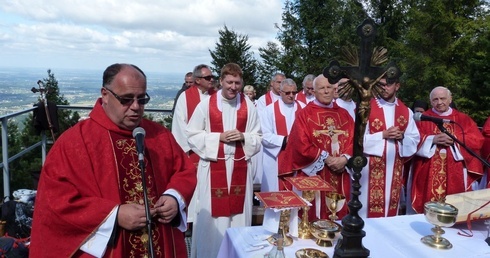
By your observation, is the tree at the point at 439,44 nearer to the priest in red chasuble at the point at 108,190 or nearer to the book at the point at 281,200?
the book at the point at 281,200

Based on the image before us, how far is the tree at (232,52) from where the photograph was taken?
34375mm

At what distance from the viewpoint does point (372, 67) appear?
237 centimetres

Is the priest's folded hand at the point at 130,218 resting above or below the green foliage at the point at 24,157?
above

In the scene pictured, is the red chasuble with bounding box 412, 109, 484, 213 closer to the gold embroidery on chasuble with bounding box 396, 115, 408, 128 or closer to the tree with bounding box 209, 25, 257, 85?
the gold embroidery on chasuble with bounding box 396, 115, 408, 128

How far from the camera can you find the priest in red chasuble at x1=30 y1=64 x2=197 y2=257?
2.39 meters

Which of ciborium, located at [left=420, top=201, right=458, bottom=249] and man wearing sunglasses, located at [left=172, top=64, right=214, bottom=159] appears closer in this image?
ciborium, located at [left=420, top=201, right=458, bottom=249]

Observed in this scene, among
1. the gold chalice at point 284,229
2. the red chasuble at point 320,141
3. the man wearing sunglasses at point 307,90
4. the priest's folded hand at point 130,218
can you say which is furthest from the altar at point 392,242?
the man wearing sunglasses at point 307,90

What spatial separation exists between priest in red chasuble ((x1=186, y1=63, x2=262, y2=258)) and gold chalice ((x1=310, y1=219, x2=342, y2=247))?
6.10ft

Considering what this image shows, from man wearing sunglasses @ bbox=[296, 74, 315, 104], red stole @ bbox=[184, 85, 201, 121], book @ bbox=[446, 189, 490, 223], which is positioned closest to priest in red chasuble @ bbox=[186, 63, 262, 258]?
red stole @ bbox=[184, 85, 201, 121]

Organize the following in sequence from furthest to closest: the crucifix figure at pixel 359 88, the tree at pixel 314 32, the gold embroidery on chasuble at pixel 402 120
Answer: the tree at pixel 314 32 < the gold embroidery on chasuble at pixel 402 120 < the crucifix figure at pixel 359 88

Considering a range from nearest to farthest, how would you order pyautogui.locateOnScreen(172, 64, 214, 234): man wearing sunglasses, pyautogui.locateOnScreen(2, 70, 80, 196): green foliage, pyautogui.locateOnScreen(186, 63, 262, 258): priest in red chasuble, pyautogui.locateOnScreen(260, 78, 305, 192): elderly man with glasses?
pyautogui.locateOnScreen(186, 63, 262, 258): priest in red chasuble
pyautogui.locateOnScreen(2, 70, 80, 196): green foliage
pyautogui.locateOnScreen(172, 64, 214, 234): man wearing sunglasses
pyautogui.locateOnScreen(260, 78, 305, 192): elderly man with glasses

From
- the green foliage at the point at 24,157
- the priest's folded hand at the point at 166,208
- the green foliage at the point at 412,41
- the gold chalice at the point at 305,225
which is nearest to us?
the priest's folded hand at the point at 166,208

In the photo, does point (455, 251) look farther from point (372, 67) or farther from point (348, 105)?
point (348, 105)

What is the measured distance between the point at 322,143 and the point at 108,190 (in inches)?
99.0
